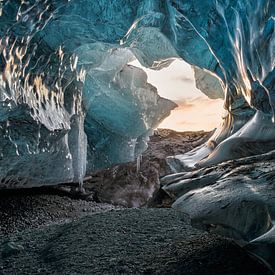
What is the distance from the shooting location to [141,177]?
5441mm

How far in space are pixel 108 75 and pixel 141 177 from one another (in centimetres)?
160

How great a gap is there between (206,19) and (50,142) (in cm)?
229

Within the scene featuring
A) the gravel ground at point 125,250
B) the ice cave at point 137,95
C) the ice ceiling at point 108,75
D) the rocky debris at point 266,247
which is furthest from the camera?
the ice ceiling at point 108,75

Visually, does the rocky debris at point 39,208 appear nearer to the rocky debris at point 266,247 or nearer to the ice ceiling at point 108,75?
the ice ceiling at point 108,75

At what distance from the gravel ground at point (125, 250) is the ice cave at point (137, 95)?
21 centimetres

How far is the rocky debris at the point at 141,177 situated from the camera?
4770 millimetres

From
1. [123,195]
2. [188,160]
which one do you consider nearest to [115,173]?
[123,195]

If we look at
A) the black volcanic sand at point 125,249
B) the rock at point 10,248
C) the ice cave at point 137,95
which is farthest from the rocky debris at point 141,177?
the rock at point 10,248

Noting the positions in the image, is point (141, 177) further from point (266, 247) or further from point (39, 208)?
point (266, 247)

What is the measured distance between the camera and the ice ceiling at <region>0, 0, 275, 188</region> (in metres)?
2.56

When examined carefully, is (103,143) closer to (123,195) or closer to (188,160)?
(123,195)

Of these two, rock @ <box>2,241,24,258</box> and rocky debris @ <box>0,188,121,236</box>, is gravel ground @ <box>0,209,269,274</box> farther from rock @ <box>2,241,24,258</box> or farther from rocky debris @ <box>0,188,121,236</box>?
rocky debris @ <box>0,188,121,236</box>

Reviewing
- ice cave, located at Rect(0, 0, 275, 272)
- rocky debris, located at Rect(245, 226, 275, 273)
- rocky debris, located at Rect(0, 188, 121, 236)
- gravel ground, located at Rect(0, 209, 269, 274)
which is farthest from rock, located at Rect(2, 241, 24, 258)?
rocky debris, located at Rect(245, 226, 275, 273)

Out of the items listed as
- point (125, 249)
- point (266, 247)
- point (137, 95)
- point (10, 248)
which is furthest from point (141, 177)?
point (266, 247)
